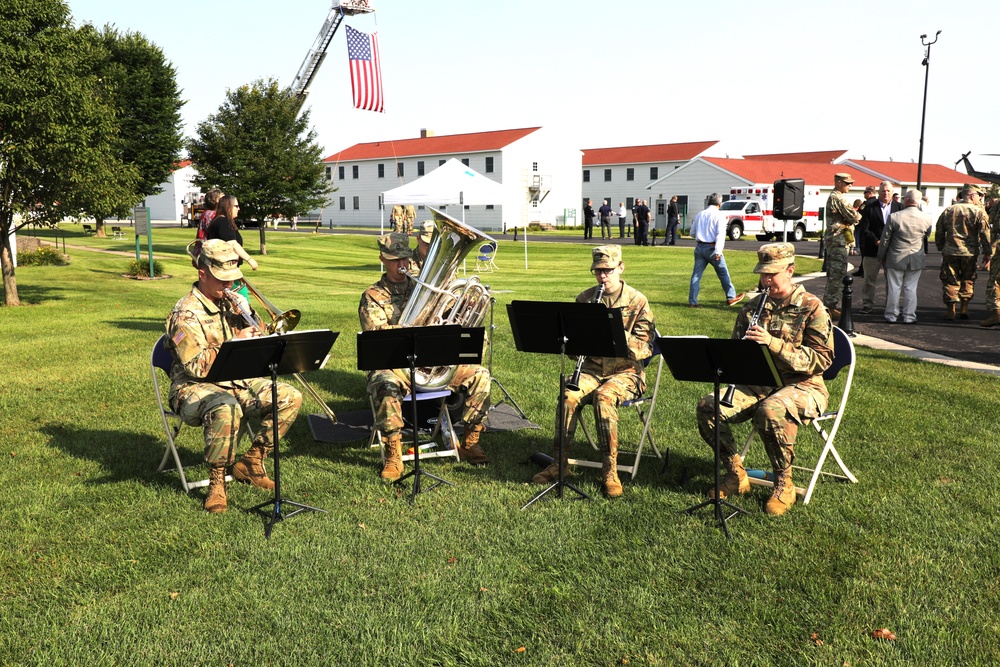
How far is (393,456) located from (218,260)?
1984mm

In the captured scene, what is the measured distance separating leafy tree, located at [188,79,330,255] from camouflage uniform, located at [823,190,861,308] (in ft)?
81.9

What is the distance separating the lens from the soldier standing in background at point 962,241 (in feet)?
44.2

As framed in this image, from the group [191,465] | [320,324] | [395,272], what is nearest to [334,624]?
[191,465]

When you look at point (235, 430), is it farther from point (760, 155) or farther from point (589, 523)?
point (760, 155)

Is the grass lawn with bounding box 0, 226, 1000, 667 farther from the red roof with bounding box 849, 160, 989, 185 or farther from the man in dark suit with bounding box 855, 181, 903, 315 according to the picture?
the red roof with bounding box 849, 160, 989, 185

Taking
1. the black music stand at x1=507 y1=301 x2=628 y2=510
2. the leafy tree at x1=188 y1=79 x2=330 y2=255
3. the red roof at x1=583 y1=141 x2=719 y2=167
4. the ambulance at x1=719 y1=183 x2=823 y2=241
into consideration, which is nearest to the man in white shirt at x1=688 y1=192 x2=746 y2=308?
the black music stand at x1=507 y1=301 x2=628 y2=510

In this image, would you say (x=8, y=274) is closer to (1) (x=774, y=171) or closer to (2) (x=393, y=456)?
(2) (x=393, y=456)

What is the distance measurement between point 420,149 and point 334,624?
65.8 metres

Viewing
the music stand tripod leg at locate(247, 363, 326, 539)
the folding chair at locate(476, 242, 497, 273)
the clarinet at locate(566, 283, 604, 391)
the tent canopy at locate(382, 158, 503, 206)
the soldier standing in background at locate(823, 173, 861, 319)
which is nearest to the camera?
the music stand tripod leg at locate(247, 363, 326, 539)

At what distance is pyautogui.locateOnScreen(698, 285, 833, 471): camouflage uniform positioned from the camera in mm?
5652

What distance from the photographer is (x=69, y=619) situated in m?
4.21

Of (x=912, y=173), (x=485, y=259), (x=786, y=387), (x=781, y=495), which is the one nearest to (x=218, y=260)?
(x=786, y=387)

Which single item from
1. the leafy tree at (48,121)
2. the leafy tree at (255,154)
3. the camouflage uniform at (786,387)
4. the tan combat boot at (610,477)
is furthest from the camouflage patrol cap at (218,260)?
the leafy tree at (255,154)

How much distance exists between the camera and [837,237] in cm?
1333
